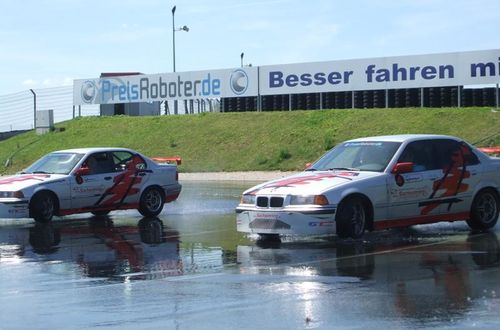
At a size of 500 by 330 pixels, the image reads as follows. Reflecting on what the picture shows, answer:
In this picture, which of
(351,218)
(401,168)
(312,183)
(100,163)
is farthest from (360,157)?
(100,163)

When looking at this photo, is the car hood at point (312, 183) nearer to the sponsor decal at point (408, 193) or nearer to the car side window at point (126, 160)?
the sponsor decal at point (408, 193)

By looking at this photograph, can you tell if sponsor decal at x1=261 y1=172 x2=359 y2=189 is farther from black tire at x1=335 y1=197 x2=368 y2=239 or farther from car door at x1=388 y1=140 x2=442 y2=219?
car door at x1=388 y1=140 x2=442 y2=219

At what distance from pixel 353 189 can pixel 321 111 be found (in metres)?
28.0

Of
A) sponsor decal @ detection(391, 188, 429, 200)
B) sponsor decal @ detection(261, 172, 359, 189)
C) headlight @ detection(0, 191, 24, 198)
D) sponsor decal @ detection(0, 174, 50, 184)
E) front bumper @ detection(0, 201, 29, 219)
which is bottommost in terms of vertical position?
front bumper @ detection(0, 201, 29, 219)

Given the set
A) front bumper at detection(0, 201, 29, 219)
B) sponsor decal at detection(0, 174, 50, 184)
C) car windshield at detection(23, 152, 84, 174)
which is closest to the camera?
front bumper at detection(0, 201, 29, 219)

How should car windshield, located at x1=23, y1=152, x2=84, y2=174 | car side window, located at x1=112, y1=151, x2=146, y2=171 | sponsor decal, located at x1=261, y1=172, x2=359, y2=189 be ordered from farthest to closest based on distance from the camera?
car side window, located at x1=112, y1=151, x2=146, y2=171
car windshield, located at x1=23, y1=152, x2=84, y2=174
sponsor decal, located at x1=261, y1=172, x2=359, y2=189

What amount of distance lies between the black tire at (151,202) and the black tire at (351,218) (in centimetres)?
650

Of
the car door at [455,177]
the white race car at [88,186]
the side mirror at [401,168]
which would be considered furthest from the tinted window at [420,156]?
the white race car at [88,186]

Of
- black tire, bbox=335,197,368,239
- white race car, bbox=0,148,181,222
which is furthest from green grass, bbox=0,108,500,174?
black tire, bbox=335,197,368,239

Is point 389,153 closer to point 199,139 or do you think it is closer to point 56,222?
point 56,222

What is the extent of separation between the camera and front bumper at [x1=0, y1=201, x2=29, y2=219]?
17.1 m

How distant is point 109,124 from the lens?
4819cm

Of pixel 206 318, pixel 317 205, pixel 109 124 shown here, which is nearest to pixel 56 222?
pixel 317 205

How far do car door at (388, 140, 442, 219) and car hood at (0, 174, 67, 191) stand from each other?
6.80 m
